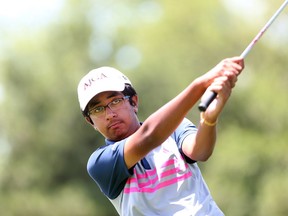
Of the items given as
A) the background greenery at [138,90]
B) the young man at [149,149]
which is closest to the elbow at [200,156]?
the young man at [149,149]

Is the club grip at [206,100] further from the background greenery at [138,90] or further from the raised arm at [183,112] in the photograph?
the background greenery at [138,90]

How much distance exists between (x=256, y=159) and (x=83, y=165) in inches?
241

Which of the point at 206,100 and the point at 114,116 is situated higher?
the point at 114,116

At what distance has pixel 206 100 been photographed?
18.9 feet

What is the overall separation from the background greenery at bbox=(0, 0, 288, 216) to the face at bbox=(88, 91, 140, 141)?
1970 cm

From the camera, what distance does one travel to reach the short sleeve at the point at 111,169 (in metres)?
6.49

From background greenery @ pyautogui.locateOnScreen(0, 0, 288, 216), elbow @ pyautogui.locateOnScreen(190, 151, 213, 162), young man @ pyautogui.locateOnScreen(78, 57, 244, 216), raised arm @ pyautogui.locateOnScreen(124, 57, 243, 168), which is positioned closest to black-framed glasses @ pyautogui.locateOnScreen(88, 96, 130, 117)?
young man @ pyautogui.locateOnScreen(78, 57, 244, 216)

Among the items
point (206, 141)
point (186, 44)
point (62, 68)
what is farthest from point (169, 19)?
point (206, 141)

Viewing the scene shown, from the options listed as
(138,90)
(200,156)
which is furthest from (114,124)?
(138,90)

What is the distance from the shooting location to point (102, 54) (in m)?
34.3

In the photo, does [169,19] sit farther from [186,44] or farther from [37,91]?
[37,91]

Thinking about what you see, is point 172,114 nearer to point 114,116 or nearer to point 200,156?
point 200,156

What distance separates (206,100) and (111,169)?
3.54 ft

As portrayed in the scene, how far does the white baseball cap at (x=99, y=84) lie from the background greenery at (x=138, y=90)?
64.7 ft
